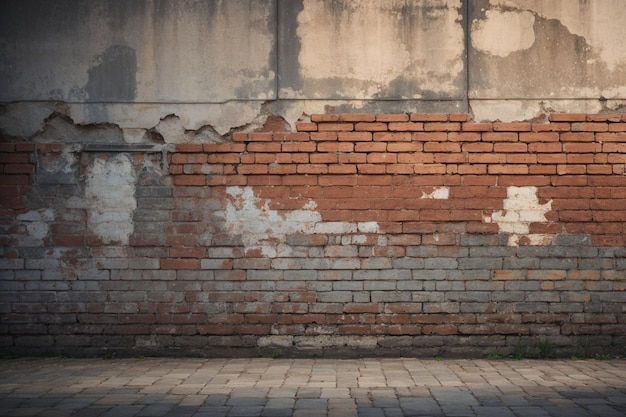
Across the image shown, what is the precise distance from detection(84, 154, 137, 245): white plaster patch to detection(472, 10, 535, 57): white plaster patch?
359cm

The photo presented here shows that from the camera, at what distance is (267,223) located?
5.93 meters

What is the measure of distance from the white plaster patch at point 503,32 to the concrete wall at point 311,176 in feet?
0.06

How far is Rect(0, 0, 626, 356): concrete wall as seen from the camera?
5.88m

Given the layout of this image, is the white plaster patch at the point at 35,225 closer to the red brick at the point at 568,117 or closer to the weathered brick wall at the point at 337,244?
the weathered brick wall at the point at 337,244

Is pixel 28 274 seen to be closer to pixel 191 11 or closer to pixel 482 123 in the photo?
pixel 191 11

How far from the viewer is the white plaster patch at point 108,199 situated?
595cm

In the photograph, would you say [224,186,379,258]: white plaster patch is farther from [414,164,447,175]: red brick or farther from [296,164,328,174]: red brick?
[414,164,447,175]: red brick

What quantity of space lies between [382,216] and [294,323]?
1310 millimetres

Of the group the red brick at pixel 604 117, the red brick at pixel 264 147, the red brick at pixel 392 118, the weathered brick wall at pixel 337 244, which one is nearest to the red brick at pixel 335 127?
the weathered brick wall at pixel 337 244

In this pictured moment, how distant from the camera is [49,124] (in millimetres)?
5961

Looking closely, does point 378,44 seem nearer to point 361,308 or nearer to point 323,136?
point 323,136

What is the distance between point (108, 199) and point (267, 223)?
154cm

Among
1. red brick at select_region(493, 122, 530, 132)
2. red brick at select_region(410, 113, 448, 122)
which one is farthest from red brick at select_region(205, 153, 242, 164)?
red brick at select_region(493, 122, 530, 132)

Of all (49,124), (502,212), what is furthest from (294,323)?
(49,124)
